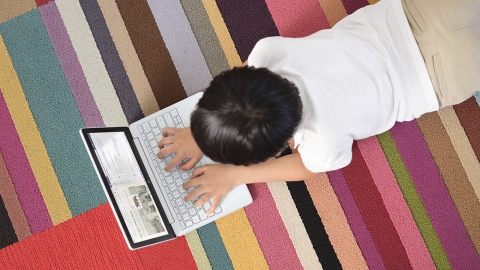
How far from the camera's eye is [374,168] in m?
0.94

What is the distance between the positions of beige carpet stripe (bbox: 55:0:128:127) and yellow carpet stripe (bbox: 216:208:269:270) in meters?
0.47

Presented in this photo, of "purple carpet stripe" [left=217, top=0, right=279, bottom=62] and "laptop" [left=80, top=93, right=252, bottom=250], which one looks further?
"purple carpet stripe" [left=217, top=0, right=279, bottom=62]

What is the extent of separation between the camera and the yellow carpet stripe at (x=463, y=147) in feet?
3.05

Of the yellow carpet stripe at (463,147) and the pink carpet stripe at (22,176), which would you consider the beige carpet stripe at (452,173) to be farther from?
the pink carpet stripe at (22,176)

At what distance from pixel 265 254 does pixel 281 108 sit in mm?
595

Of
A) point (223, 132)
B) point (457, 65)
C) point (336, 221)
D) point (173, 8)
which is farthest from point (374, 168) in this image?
point (173, 8)

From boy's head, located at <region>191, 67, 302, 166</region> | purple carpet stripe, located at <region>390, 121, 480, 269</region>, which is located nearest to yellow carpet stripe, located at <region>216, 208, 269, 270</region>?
boy's head, located at <region>191, 67, 302, 166</region>

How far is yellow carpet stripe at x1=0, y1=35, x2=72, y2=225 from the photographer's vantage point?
93 centimetres

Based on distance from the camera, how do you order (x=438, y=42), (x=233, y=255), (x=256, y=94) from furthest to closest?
(x=233, y=255), (x=438, y=42), (x=256, y=94)

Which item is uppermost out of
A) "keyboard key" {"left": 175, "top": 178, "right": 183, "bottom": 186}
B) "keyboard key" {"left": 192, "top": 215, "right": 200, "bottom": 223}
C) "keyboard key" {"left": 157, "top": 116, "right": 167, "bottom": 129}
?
"keyboard key" {"left": 157, "top": 116, "right": 167, "bottom": 129}

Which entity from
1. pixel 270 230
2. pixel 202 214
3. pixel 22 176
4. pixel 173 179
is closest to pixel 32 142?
pixel 22 176

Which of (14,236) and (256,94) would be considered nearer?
(256,94)

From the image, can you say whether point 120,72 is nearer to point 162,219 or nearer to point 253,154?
point 162,219

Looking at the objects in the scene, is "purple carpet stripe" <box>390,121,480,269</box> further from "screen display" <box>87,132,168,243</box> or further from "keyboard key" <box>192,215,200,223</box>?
"screen display" <box>87,132,168,243</box>
